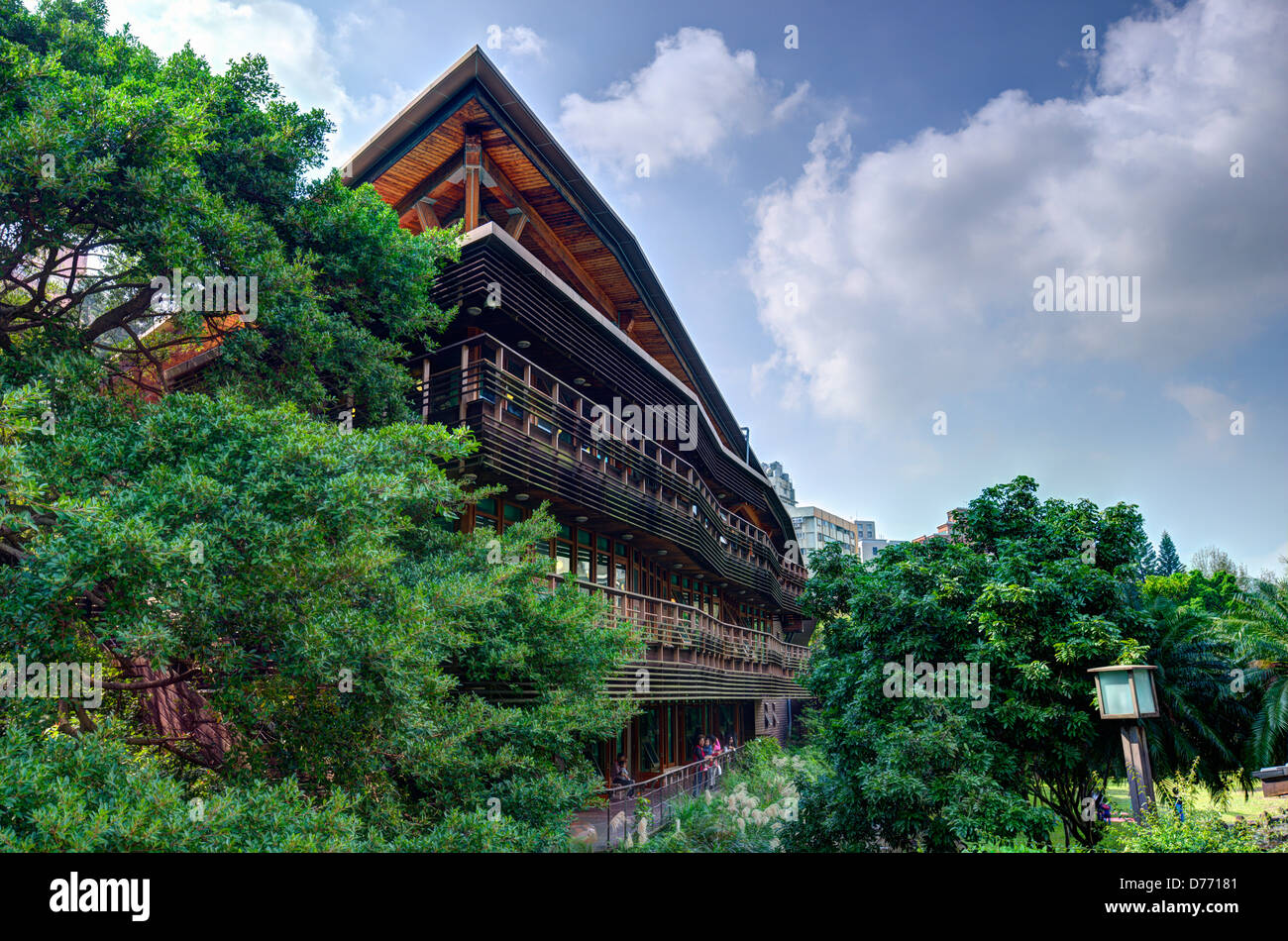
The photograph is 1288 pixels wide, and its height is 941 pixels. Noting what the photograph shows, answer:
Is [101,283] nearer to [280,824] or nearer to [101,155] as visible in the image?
[101,155]

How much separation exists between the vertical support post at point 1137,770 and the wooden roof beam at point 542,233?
16446 mm

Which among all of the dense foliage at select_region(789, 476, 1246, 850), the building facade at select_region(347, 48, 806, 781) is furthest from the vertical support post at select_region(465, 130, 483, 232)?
the dense foliage at select_region(789, 476, 1246, 850)

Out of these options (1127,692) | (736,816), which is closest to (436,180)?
(736,816)

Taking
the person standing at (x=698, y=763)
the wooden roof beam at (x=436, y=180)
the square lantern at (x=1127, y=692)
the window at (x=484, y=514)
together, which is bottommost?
the person standing at (x=698, y=763)

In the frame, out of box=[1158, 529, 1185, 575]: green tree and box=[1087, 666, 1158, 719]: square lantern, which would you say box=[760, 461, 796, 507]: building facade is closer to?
box=[1158, 529, 1185, 575]: green tree

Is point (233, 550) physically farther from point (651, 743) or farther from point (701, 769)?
point (651, 743)

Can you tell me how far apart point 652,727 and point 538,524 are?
12.1 metres

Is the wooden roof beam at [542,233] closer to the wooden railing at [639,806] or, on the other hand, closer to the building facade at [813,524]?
the wooden railing at [639,806]

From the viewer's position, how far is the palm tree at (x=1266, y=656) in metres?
15.7

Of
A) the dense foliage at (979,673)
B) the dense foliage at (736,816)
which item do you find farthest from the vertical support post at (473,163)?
the dense foliage at (736,816)

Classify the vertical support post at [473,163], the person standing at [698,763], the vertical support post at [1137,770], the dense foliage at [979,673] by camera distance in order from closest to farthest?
the vertical support post at [1137,770], the dense foliage at [979,673], the vertical support post at [473,163], the person standing at [698,763]

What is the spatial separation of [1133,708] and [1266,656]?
13805 mm

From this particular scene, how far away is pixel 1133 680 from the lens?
877 cm
